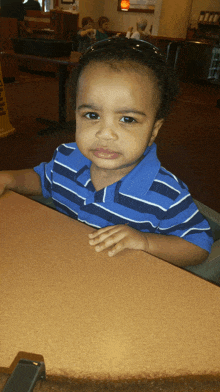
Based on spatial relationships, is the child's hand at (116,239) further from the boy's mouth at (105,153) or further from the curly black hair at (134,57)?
the curly black hair at (134,57)

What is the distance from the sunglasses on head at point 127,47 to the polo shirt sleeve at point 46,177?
0.35 metres

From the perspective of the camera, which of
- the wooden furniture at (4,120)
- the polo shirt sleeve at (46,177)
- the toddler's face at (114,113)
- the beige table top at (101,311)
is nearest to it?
the beige table top at (101,311)

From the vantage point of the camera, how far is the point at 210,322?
0.36m

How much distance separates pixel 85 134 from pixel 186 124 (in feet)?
10.5

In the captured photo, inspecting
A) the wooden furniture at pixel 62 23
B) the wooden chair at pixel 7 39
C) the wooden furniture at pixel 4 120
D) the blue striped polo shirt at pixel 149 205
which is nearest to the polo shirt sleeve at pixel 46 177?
the blue striped polo shirt at pixel 149 205

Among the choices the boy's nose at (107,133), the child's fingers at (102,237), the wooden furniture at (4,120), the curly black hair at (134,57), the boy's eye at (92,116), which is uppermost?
the curly black hair at (134,57)

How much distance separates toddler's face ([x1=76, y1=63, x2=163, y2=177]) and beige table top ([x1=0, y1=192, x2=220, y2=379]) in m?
0.26

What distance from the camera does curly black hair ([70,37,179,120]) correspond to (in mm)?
700

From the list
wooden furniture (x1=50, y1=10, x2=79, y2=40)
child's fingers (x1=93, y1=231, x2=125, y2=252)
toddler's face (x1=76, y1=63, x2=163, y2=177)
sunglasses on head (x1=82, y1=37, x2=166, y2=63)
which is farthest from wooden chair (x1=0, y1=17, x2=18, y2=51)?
child's fingers (x1=93, y1=231, x2=125, y2=252)

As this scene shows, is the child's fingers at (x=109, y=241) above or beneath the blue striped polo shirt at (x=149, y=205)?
above

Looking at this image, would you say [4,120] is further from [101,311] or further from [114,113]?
[101,311]

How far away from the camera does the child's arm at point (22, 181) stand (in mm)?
822

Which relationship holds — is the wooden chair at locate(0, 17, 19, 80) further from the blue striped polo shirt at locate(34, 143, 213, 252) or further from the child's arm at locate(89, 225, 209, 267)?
the child's arm at locate(89, 225, 209, 267)

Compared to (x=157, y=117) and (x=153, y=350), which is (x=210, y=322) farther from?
(x=157, y=117)
